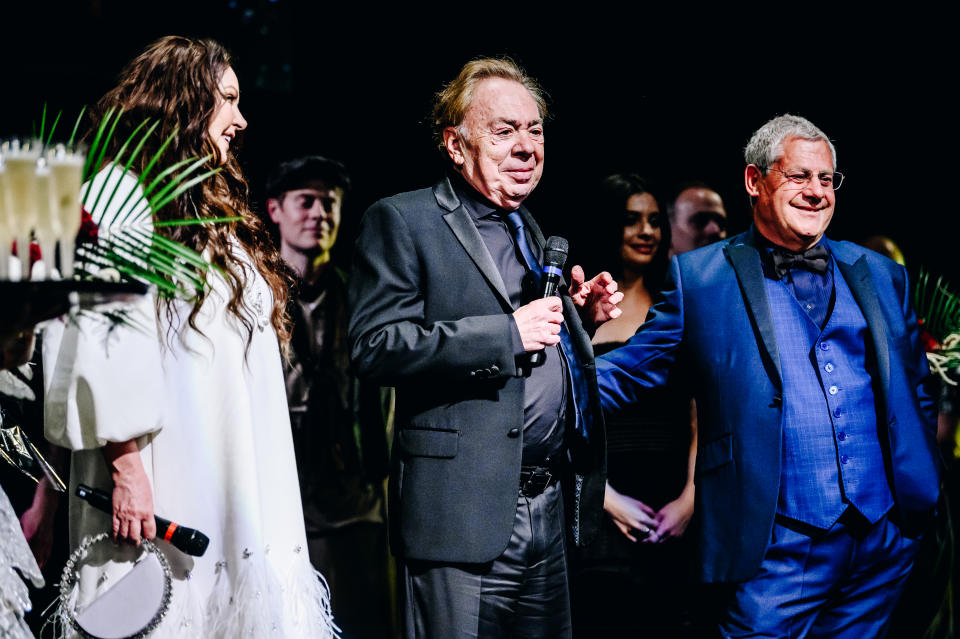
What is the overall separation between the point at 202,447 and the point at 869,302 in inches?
68.5

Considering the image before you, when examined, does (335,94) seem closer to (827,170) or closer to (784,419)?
(827,170)

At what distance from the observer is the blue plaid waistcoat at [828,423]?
257 centimetres

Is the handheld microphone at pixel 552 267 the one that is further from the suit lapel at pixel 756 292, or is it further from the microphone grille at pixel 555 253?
the suit lapel at pixel 756 292

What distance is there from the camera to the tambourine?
1.91 m

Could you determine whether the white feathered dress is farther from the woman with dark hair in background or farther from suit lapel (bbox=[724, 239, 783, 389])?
the woman with dark hair in background

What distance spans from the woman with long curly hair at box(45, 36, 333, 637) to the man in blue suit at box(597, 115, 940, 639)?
40.3 inches

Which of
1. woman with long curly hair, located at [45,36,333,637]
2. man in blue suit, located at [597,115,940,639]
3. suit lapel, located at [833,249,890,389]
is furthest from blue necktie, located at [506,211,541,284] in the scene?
suit lapel, located at [833,249,890,389]

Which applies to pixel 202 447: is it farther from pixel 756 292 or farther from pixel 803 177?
pixel 803 177

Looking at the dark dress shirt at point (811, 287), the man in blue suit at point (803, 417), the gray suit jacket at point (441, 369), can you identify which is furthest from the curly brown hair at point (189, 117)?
the dark dress shirt at point (811, 287)

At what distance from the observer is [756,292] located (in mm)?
2682

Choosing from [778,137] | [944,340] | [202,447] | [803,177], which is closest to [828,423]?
[944,340]

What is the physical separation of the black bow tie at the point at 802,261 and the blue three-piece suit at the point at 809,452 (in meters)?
0.03

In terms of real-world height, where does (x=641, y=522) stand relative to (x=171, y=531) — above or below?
below

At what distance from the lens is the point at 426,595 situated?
226 cm
